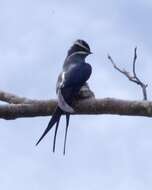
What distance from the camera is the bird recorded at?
439 cm

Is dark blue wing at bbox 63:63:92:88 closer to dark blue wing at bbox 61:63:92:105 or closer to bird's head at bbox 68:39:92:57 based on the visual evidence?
dark blue wing at bbox 61:63:92:105

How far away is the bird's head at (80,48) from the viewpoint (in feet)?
18.8

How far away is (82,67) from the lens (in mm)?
5359

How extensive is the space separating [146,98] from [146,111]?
0.32 m

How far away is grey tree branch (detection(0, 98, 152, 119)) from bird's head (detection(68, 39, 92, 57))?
1.42 m

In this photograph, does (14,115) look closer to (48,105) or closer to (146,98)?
(48,105)

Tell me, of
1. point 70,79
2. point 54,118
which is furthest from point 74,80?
point 54,118

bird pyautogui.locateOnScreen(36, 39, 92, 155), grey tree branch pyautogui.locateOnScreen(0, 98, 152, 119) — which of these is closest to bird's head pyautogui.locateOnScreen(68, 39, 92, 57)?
bird pyautogui.locateOnScreen(36, 39, 92, 155)

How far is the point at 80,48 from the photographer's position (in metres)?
5.79

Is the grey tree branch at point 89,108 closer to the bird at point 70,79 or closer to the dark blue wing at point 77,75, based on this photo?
the bird at point 70,79

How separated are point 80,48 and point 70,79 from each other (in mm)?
775

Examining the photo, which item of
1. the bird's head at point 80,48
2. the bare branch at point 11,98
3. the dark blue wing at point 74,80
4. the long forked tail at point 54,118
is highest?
the bird's head at point 80,48

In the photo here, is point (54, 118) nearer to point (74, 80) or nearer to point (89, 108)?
point (89, 108)

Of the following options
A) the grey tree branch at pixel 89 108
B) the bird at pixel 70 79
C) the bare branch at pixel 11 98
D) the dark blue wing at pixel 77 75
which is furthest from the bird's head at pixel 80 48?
the grey tree branch at pixel 89 108
